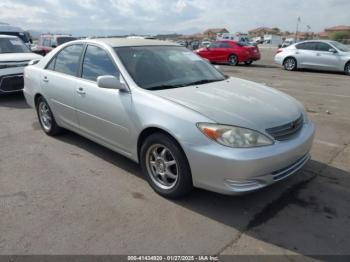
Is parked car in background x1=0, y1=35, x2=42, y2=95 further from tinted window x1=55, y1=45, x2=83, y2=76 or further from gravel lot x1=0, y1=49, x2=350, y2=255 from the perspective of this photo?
gravel lot x1=0, y1=49, x2=350, y2=255

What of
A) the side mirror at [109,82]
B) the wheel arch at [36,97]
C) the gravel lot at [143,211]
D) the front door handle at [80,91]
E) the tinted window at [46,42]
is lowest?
the gravel lot at [143,211]

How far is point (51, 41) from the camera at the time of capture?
17641 millimetres

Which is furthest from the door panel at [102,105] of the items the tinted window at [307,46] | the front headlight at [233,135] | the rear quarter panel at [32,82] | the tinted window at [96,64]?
the tinted window at [307,46]

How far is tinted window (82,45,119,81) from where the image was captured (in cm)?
415

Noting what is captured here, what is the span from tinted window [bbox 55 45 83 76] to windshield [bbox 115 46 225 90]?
85 cm

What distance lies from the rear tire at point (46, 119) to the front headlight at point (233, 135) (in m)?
3.20

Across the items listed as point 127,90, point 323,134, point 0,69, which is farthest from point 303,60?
point 127,90

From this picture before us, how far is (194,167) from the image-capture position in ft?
10.5

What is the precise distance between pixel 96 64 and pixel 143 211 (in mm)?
2059

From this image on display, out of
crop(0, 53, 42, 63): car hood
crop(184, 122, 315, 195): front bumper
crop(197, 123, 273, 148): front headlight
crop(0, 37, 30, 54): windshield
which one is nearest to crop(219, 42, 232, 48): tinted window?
crop(0, 37, 30, 54): windshield

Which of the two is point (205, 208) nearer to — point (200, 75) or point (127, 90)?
point (127, 90)

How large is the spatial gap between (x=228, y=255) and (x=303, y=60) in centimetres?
1457

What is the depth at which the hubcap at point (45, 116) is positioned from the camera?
5559 mm

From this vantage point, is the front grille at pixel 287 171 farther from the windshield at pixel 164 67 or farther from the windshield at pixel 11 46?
the windshield at pixel 11 46
